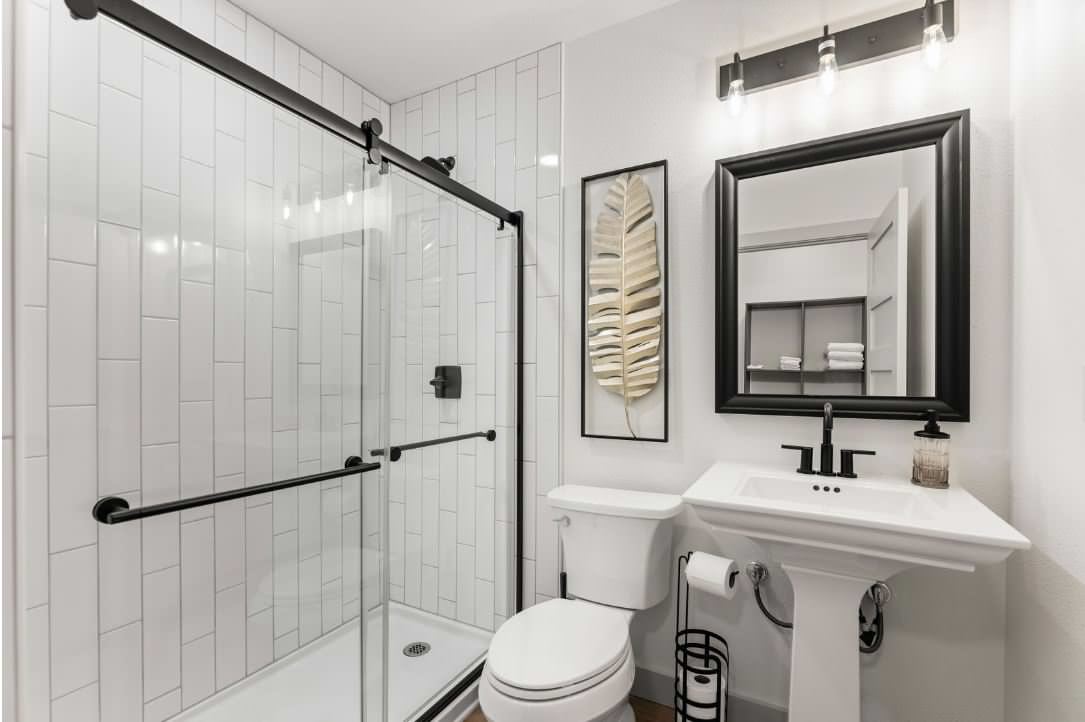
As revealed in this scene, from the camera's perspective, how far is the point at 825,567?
122 centimetres

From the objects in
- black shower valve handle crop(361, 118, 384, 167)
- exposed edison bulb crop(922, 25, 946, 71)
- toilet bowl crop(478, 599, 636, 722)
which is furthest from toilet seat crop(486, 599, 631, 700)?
exposed edison bulb crop(922, 25, 946, 71)

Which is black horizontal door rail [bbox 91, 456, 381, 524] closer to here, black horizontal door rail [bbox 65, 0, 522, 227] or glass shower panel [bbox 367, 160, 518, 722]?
glass shower panel [bbox 367, 160, 518, 722]

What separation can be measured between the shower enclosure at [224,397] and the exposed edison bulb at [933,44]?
144 cm

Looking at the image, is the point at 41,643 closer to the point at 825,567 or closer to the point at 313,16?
the point at 825,567

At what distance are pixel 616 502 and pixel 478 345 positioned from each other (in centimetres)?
76

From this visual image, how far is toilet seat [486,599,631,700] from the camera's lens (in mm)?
1218

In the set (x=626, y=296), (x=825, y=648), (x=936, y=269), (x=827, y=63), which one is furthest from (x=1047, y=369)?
(x=626, y=296)

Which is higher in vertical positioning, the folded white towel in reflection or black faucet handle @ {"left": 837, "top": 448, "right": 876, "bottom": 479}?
the folded white towel in reflection

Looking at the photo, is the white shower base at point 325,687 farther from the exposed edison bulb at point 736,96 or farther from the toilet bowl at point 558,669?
the exposed edison bulb at point 736,96

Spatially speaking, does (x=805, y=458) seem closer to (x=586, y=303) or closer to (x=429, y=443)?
(x=586, y=303)

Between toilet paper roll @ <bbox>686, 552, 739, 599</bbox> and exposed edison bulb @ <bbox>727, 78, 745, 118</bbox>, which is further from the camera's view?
exposed edison bulb @ <bbox>727, 78, 745, 118</bbox>

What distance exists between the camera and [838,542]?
1.14 metres

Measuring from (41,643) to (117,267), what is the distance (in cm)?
78

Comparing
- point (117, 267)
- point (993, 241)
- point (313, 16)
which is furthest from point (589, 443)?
point (313, 16)
